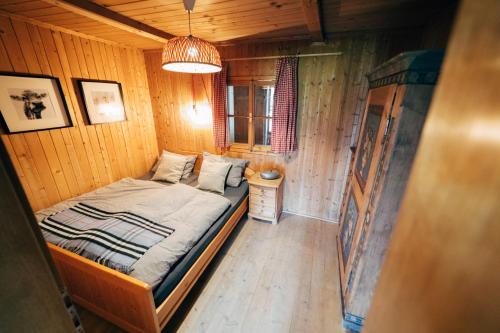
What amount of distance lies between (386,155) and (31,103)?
121 inches

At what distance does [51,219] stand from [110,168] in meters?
1.09

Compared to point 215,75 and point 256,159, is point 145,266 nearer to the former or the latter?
point 256,159

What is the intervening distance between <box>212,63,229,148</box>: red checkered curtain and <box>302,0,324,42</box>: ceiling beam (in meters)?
1.17

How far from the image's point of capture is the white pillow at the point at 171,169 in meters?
2.87

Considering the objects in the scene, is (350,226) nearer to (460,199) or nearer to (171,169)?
(460,199)

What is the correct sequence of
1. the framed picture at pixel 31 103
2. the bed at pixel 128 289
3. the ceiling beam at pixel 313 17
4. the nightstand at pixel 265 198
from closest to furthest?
the bed at pixel 128 289 → the ceiling beam at pixel 313 17 → the framed picture at pixel 31 103 → the nightstand at pixel 265 198

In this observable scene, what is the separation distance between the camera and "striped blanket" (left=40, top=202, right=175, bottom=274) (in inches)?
55.6

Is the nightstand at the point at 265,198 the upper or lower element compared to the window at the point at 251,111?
lower

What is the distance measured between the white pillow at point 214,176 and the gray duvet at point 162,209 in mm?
275

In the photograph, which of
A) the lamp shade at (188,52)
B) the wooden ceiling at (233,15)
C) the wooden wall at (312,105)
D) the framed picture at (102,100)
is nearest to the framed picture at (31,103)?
the framed picture at (102,100)

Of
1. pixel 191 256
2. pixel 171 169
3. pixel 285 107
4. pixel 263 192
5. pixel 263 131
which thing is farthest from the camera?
pixel 263 131

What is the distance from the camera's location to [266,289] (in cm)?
181

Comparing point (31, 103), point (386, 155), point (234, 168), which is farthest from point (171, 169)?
point (386, 155)

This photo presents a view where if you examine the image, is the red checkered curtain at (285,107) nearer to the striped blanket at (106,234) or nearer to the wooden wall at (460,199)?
the striped blanket at (106,234)
